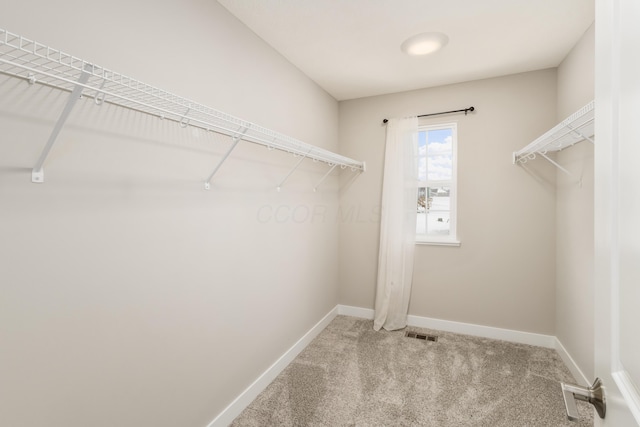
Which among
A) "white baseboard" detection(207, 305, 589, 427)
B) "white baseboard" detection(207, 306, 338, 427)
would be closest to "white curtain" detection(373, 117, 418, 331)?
"white baseboard" detection(207, 305, 589, 427)

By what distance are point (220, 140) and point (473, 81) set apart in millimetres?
2469

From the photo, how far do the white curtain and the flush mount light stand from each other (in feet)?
2.72

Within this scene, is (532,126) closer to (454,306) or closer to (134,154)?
(454,306)

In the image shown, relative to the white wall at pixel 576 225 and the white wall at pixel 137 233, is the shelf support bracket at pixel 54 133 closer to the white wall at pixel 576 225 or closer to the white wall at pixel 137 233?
the white wall at pixel 137 233

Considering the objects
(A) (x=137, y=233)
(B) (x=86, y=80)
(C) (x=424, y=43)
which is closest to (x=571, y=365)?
(C) (x=424, y=43)

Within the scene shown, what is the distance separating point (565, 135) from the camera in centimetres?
198

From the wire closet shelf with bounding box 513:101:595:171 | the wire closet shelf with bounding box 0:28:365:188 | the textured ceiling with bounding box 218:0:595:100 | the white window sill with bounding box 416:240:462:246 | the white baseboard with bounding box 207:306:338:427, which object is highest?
the textured ceiling with bounding box 218:0:595:100

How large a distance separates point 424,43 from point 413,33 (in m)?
0.16

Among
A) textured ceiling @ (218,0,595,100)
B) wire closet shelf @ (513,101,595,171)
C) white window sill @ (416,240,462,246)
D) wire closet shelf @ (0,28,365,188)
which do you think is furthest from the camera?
white window sill @ (416,240,462,246)

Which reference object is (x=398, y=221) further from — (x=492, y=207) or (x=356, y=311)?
(x=356, y=311)

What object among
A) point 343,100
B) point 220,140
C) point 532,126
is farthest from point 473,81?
point 220,140

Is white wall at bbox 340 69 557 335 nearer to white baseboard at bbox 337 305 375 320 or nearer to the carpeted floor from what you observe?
the carpeted floor

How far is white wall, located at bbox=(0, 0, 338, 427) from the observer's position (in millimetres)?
976

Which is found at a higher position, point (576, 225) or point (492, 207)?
point (492, 207)
